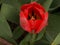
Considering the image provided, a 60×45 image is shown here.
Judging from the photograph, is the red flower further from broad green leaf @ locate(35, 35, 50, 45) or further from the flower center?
broad green leaf @ locate(35, 35, 50, 45)

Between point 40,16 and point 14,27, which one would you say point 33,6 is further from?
point 14,27

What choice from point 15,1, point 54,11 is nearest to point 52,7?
point 54,11

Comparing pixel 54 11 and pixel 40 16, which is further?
pixel 54 11

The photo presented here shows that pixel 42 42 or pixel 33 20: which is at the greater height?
pixel 33 20

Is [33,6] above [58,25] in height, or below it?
above

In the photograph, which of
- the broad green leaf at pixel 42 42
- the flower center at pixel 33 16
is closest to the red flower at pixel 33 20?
the flower center at pixel 33 16

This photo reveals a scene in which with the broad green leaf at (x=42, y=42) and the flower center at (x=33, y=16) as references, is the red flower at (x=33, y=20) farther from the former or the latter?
the broad green leaf at (x=42, y=42)

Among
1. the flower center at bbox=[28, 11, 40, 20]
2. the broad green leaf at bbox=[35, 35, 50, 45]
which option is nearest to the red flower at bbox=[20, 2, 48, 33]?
the flower center at bbox=[28, 11, 40, 20]
